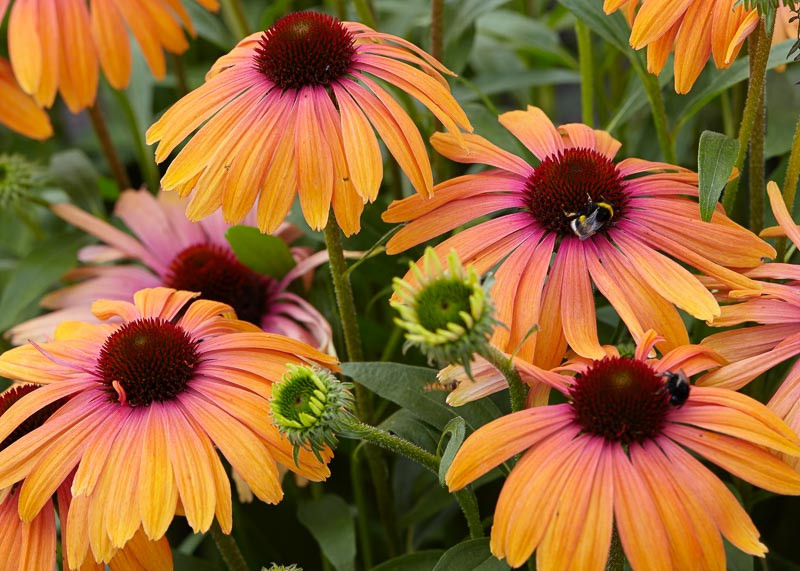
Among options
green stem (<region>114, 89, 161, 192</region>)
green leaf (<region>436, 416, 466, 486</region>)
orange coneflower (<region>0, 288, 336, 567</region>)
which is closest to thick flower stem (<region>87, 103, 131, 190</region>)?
green stem (<region>114, 89, 161, 192</region>)

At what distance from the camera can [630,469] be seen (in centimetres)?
49

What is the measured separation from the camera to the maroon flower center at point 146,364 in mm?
617

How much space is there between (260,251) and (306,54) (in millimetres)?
212

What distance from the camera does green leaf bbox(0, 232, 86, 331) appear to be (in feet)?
3.16

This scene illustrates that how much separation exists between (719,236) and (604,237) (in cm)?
7

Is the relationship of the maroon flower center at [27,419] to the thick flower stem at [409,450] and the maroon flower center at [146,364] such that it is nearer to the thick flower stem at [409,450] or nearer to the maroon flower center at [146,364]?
the maroon flower center at [146,364]

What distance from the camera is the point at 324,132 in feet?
2.05

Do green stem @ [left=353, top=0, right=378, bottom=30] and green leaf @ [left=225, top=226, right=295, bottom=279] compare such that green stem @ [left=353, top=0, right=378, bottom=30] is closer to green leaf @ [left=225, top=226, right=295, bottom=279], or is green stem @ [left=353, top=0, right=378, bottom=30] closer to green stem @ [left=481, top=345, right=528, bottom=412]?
green leaf @ [left=225, top=226, right=295, bottom=279]

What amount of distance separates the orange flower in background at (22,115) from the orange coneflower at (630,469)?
2.23 ft

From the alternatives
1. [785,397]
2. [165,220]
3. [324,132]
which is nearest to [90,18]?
[165,220]

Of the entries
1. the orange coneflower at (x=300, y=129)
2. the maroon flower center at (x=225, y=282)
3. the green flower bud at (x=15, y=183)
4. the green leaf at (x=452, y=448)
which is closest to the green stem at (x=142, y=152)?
the green flower bud at (x=15, y=183)

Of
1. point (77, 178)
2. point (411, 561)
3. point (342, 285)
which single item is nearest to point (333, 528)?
point (411, 561)

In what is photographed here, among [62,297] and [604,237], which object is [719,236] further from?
[62,297]

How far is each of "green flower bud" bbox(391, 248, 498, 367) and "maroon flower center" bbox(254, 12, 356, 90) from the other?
247mm
